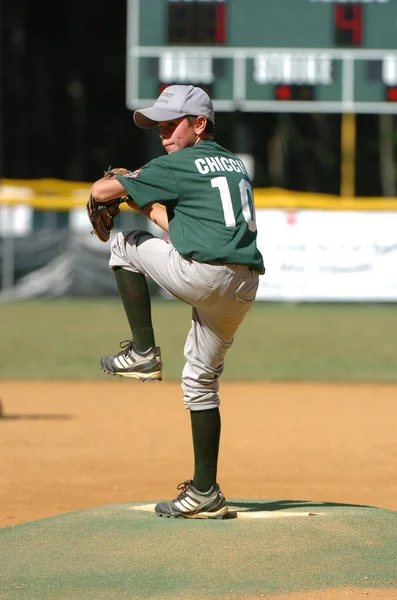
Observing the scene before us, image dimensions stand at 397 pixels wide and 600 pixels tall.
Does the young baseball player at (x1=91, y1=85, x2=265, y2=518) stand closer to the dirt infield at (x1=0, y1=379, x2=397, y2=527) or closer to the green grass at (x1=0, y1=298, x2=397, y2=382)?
the dirt infield at (x1=0, y1=379, x2=397, y2=527)

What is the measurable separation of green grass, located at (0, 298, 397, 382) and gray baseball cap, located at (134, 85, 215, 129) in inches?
278

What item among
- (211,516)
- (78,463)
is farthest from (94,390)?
(211,516)

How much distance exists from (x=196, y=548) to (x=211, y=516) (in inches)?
19.1

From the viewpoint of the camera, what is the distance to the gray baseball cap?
4.64 metres

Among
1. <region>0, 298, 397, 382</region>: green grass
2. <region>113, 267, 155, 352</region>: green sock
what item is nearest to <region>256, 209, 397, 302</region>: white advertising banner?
<region>0, 298, 397, 382</region>: green grass

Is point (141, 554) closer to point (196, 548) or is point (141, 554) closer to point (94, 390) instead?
point (196, 548)

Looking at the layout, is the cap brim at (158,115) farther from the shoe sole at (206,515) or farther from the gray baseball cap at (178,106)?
the shoe sole at (206,515)

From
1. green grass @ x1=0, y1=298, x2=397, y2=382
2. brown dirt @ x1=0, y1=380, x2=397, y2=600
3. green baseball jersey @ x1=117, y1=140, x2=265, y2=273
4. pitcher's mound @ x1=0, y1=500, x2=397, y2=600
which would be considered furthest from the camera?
green grass @ x1=0, y1=298, x2=397, y2=382

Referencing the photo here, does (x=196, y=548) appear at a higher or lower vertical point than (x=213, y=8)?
lower

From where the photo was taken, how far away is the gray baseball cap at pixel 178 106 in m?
4.64

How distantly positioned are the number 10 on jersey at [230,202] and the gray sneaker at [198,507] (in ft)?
3.58

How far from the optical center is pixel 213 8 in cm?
1695

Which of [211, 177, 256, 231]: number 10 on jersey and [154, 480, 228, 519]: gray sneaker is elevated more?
[211, 177, 256, 231]: number 10 on jersey

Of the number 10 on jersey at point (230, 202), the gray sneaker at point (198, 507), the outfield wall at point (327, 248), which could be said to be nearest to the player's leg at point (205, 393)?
the gray sneaker at point (198, 507)
